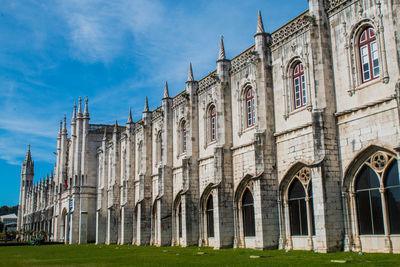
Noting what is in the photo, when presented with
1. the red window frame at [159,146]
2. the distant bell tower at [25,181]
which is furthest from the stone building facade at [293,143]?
the distant bell tower at [25,181]

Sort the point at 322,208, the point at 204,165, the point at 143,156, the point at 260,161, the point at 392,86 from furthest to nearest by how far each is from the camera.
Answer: the point at 143,156
the point at 204,165
the point at 260,161
the point at 322,208
the point at 392,86

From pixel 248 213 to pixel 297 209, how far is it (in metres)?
4.51

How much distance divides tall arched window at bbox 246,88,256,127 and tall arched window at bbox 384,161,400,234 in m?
10.3

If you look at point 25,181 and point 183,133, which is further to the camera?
point 25,181

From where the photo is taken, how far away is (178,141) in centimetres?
3656

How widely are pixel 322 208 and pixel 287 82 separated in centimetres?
778

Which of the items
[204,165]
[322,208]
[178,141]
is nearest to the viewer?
[322,208]

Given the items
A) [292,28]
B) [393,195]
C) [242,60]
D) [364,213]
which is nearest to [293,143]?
[364,213]

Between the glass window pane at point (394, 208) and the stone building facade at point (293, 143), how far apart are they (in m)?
0.04

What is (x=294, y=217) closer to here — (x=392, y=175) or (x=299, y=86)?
(x=392, y=175)

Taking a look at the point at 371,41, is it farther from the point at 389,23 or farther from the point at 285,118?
the point at 285,118

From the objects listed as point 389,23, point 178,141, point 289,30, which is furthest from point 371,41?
point 178,141

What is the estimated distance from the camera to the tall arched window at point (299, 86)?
23859mm

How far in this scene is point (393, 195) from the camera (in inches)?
729
